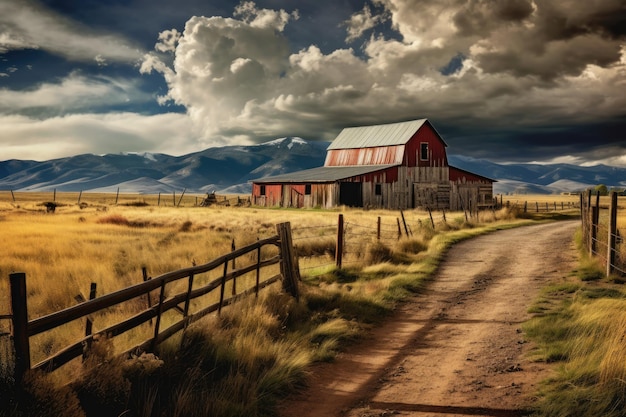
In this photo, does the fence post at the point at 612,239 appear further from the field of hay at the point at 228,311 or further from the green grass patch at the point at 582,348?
the field of hay at the point at 228,311

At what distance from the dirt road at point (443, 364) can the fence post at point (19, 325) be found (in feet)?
8.82

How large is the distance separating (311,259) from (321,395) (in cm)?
1135

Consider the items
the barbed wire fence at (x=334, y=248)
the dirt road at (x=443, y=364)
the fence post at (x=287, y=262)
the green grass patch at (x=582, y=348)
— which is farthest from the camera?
the barbed wire fence at (x=334, y=248)

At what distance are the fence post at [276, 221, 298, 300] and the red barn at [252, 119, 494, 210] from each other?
35.9 meters

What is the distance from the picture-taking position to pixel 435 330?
8.95m

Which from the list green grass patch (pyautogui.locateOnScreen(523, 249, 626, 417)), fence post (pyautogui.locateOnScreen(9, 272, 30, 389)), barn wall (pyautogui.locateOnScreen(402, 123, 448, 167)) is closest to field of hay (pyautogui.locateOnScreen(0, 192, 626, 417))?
fence post (pyautogui.locateOnScreen(9, 272, 30, 389))

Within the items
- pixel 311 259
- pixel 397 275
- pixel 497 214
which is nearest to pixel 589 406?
pixel 397 275

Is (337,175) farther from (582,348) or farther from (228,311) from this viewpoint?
(582,348)

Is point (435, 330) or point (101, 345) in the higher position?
point (101, 345)

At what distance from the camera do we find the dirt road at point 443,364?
5766 millimetres

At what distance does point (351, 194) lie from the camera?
159ft

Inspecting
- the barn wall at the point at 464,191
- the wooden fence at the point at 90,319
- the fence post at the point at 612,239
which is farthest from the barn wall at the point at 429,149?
the wooden fence at the point at 90,319

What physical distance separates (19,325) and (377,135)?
53.4 m

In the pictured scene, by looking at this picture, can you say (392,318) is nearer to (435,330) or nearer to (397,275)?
(435,330)
